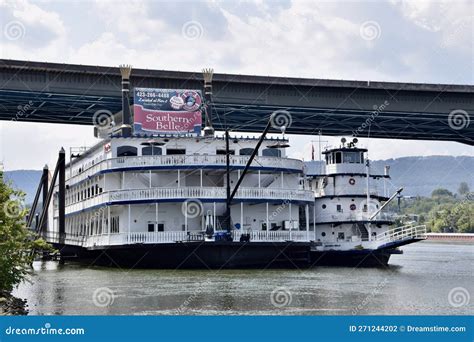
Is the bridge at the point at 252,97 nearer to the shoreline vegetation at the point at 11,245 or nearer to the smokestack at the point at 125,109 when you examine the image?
the smokestack at the point at 125,109

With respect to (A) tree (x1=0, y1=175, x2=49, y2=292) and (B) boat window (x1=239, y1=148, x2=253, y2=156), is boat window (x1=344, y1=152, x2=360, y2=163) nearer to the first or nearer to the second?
(B) boat window (x1=239, y1=148, x2=253, y2=156)

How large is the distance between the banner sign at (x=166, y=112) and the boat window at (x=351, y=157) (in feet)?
32.0

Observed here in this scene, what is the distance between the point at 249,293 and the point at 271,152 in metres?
21.9

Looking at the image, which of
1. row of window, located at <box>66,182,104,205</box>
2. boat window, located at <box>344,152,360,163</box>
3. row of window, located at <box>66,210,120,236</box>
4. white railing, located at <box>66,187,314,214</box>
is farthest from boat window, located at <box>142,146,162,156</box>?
boat window, located at <box>344,152,360,163</box>

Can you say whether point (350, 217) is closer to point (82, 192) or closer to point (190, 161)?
point (190, 161)

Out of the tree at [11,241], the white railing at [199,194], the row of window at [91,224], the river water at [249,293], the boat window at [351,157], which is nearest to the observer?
the tree at [11,241]

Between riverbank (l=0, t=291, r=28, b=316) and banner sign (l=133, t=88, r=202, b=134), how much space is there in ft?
89.6

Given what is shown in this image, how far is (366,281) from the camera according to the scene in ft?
129

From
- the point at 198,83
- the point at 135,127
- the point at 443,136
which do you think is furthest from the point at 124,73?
the point at 443,136

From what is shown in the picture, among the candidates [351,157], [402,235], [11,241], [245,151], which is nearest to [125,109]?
[245,151]

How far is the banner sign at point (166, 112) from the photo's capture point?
179 feet

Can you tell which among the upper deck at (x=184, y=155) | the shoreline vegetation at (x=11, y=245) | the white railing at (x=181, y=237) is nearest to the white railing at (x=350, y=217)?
the upper deck at (x=184, y=155)

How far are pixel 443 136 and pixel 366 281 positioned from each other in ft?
176

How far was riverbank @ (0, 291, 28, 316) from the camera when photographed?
76.8 ft
